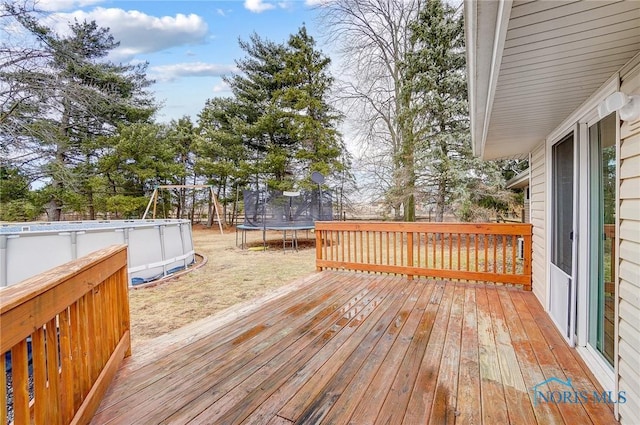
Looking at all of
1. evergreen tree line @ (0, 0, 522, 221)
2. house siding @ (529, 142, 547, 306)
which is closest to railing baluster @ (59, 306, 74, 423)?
house siding @ (529, 142, 547, 306)

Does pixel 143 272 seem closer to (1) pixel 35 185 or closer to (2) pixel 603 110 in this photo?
(2) pixel 603 110

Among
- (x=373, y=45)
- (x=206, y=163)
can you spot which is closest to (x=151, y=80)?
(x=206, y=163)

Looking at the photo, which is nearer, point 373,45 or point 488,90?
point 488,90

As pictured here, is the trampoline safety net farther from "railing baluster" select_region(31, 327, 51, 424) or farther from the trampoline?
"railing baluster" select_region(31, 327, 51, 424)

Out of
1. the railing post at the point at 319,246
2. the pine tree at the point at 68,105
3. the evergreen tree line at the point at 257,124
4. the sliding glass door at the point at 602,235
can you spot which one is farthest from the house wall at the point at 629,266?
the pine tree at the point at 68,105

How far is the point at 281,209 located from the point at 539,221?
276 inches

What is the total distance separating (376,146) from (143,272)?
29.2ft

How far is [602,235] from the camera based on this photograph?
2014 millimetres

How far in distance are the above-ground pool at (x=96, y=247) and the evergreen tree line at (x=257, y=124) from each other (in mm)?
4212

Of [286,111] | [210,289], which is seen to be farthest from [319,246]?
[286,111]

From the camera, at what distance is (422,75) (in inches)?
347

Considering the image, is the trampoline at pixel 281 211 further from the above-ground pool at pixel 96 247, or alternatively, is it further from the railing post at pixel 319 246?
the railing post at pixel 319 246

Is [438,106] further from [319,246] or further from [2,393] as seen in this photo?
[2,393]

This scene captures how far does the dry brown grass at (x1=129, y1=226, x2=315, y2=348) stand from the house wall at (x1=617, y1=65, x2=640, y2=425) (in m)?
3.56
